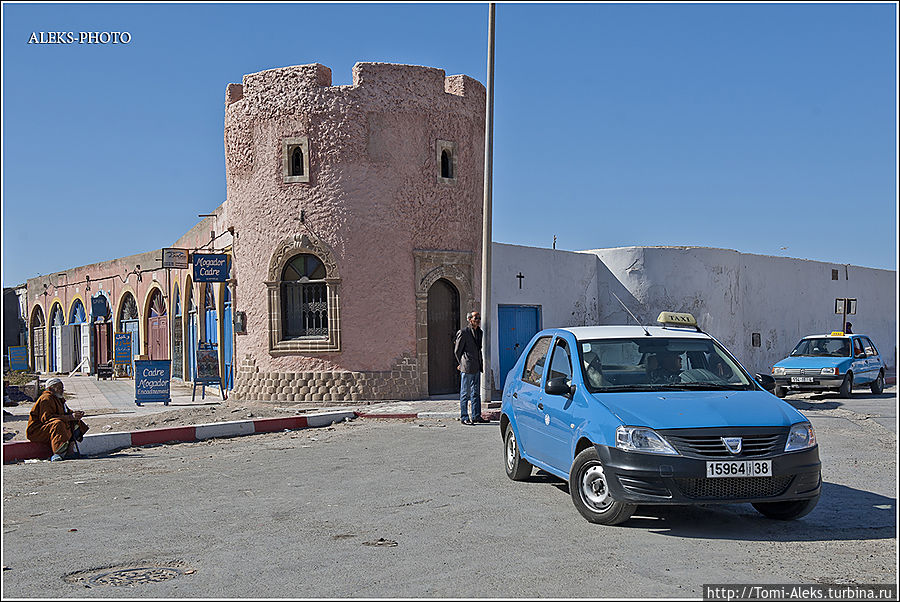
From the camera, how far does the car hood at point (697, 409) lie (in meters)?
6.87

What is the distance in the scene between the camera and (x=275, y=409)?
18.1 meters

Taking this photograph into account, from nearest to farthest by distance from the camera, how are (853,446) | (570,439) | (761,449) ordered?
(761,449) < (570,439) < (853,446)

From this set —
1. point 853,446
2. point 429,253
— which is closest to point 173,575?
point 853,446

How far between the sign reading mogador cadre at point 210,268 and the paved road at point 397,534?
1052 cm

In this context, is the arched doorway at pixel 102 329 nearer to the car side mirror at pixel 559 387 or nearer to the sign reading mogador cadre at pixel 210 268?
the sign reading mogador cadre at pixel 210 268

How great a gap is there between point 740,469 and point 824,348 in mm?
17272

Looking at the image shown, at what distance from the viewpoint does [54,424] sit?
1196cm

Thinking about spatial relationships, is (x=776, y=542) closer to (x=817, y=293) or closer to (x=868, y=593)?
(x=868, y=593)

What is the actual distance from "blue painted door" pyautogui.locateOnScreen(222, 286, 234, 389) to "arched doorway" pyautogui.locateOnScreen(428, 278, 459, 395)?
553cm

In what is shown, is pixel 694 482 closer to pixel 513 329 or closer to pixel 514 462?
pixel 514 462

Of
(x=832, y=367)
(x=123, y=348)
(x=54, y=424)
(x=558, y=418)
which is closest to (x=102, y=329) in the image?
(x=123, y=348)

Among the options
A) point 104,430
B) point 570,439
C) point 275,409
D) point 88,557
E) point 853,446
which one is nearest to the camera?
point 88,557

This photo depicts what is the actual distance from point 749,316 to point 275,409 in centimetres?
1744

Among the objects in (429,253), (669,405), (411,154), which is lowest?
(669,405)
